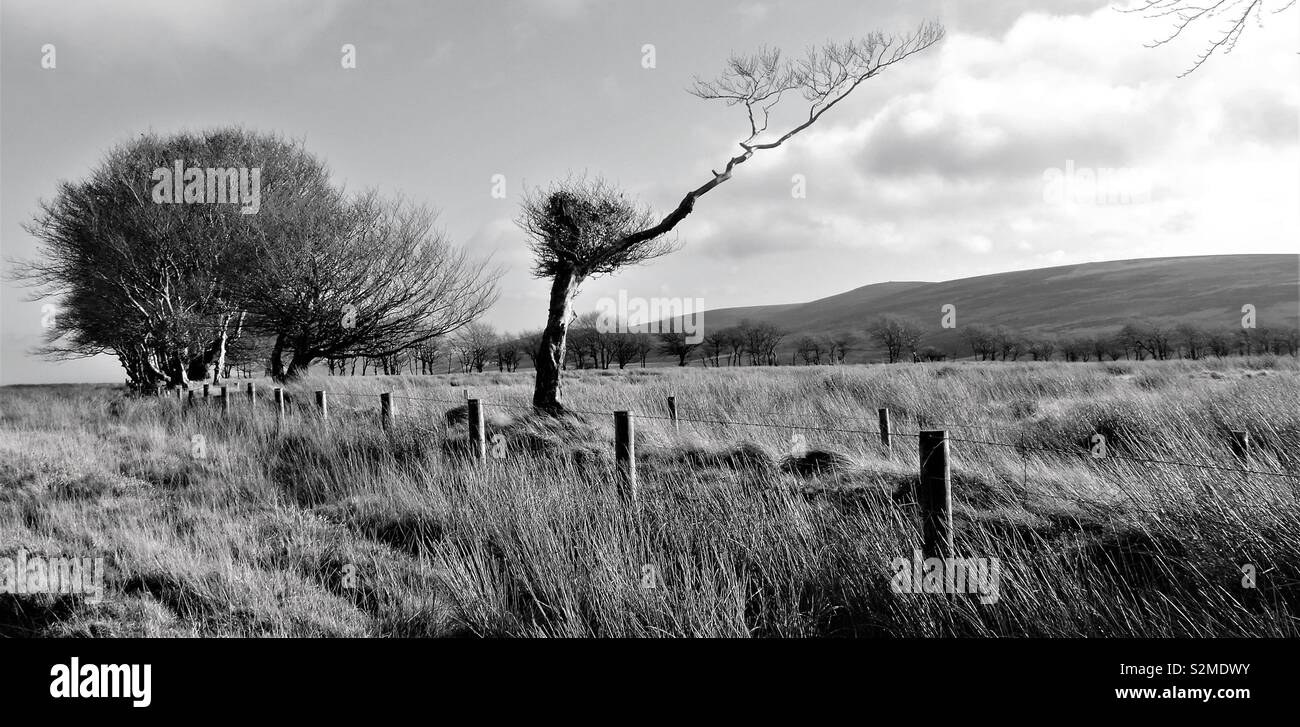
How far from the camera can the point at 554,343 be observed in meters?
11.0

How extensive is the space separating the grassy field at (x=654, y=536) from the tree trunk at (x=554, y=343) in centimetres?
156

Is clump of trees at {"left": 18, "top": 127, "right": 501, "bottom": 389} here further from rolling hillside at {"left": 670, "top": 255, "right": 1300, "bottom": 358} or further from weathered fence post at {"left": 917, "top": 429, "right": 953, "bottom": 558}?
rolling hillside at {"left": 670, "top": 255, "right": 1300, "bottom": 358}

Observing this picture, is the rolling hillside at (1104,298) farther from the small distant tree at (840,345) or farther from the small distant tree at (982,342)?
the small distant tree at (840,345)

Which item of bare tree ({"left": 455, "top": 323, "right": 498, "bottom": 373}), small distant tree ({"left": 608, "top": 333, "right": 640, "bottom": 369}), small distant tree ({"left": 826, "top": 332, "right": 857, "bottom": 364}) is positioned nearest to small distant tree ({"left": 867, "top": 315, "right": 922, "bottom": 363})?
small distant tree ({"left": 826, "top": 332, "right": 857, "bottom": 364})

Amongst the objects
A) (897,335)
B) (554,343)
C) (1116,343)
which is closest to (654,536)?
(554,343)

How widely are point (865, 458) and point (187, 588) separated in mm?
5793

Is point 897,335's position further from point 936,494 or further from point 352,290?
point 936,494

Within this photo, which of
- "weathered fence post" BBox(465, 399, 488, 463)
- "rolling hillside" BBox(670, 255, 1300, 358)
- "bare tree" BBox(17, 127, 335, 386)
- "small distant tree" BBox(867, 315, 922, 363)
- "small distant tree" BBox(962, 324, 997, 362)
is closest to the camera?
"weathered fence post" BBox(465, 399, 488, 463)

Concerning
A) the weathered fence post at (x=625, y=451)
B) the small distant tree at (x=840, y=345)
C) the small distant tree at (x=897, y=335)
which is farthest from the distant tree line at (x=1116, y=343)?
the weathered fence post at (x=625, y=451)

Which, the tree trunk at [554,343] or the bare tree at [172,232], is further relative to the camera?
the bare tree at [172,232]

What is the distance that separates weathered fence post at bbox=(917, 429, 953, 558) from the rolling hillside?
405ft

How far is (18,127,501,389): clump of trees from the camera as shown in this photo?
63.8ft

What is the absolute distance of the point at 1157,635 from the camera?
3086mm

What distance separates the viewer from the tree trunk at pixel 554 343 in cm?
1073
